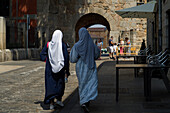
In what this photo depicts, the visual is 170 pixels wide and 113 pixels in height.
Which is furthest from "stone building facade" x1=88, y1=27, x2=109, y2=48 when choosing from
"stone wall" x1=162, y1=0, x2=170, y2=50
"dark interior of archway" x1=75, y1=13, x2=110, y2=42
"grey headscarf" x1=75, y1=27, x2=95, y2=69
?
"grey headscarf" x1=75, y1=27, x2=95, y2=69

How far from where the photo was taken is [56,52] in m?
5.76

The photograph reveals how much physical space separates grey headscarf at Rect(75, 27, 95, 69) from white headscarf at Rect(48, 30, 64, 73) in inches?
14.0

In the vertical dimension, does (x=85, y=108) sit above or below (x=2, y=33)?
below

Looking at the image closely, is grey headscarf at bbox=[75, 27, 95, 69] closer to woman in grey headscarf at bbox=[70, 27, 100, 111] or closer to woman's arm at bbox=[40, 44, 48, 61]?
woman in grey headscarf at bbox=[70, 27, 100, 111]

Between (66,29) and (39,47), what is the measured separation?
9.27ft

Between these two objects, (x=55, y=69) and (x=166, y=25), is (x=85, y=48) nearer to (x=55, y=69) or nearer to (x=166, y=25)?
(x=55, y=69)

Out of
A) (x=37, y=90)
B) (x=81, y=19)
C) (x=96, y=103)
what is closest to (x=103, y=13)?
(x=81, y=19)

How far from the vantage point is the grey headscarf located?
18.2ft

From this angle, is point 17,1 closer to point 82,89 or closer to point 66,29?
point 66,29

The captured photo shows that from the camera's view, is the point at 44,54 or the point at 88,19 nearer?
the point at 44,54

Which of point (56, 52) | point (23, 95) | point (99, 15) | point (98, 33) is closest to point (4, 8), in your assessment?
point (99, 15)

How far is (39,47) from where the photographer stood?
23.8 metres

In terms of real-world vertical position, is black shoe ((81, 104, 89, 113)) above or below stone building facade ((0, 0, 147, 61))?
below

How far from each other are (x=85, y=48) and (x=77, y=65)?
0.32 m
